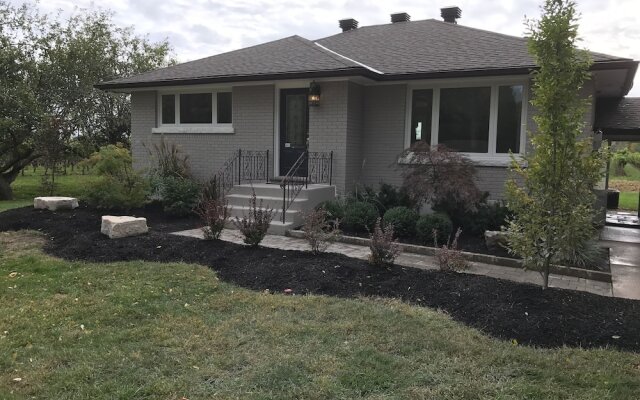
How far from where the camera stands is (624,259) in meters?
7.99

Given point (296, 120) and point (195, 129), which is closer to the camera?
point (296, 120)

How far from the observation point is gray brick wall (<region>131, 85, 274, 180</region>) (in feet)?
38.5

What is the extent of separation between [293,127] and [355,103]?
5.42ft

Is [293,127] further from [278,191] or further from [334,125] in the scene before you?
[278,191]

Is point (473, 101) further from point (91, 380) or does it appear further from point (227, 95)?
point (91, 380)

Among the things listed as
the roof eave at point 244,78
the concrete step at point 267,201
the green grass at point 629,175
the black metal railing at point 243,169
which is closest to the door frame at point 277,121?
the black metal railing at point 243,169

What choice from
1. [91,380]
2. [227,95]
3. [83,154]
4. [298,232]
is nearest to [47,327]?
[91,380]

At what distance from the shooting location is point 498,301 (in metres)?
5.05

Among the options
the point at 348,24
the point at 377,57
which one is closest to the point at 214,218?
the point at 377,57

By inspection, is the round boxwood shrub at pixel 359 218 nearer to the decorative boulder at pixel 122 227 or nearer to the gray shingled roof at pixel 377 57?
the gray shingled roof at pixel 377 57

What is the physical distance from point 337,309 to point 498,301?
1.68 metres

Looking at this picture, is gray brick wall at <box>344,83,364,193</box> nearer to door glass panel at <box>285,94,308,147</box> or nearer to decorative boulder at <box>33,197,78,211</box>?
door glass panel at <box>285,94,308,147</box>

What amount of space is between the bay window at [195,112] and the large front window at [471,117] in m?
4.76

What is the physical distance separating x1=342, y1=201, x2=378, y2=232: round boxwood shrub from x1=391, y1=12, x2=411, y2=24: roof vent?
8.54 m
